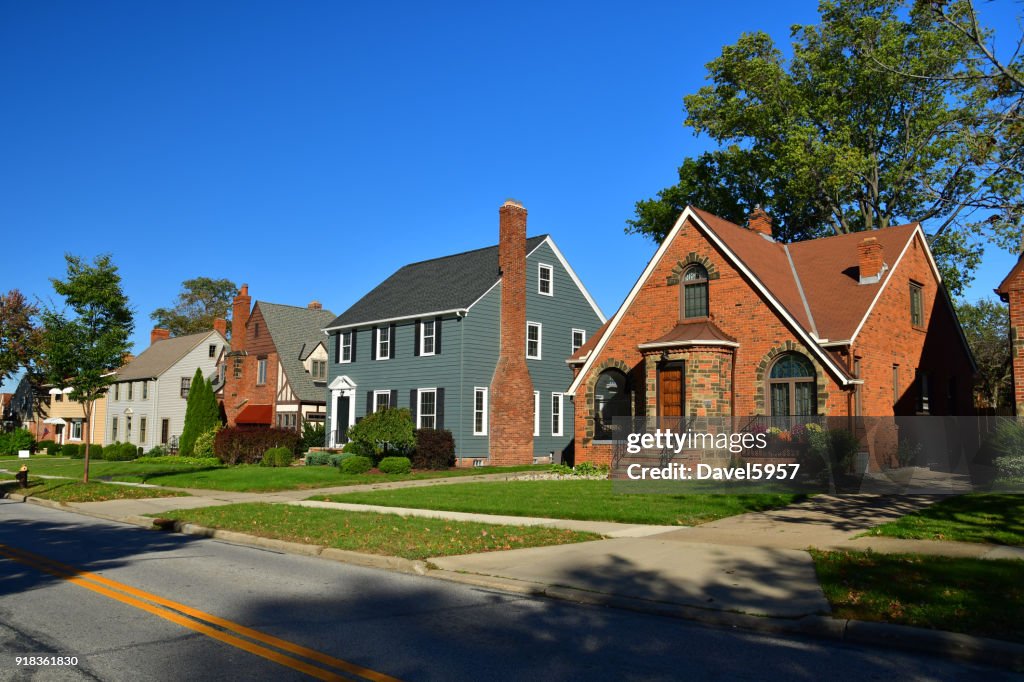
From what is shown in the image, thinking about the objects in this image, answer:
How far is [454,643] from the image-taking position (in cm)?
709

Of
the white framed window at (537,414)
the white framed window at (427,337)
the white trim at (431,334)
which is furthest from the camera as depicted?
the white framed window at (537,414)

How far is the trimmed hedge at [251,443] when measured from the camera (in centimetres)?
3678

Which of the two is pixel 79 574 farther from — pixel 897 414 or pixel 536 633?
pixel 897 414

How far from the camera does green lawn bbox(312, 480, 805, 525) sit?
1521cm

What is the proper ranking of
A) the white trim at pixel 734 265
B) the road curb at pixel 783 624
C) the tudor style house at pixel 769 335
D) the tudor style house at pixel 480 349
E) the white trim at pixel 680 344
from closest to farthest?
1. the road curb at pixel 783 624
2. the white trim at pixel 734 265
3. the tudor style house at pixel 769 335
4. the white trim at pixel 680 344
5. the tudor style house at pixel 480 349

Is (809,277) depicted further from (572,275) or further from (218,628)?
(218,628)

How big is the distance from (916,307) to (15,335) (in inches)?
2411

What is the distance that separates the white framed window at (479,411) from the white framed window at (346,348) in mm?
8603

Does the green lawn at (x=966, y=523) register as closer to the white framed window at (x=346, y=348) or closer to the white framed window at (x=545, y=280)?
the white framed window at (x=545, y=280)

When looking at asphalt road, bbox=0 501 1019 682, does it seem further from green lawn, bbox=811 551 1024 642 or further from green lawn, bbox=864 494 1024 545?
green lawn, bbox=864 494 1024 545

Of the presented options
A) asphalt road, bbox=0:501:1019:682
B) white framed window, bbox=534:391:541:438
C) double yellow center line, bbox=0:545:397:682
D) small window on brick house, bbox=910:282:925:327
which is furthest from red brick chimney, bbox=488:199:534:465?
double yellow center line, bbox=0:545:397:682

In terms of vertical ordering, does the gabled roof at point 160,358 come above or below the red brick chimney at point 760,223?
below

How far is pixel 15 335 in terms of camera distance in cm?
6006

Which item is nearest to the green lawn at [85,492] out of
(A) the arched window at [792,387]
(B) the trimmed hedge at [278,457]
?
(B) the trimmed hedge at [278,457]
